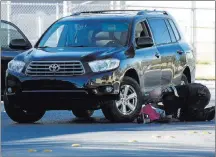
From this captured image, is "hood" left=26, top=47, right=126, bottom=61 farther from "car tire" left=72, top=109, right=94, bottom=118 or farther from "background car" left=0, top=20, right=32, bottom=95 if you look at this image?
"car tire" left=72, top=109, right=94, bottom=118

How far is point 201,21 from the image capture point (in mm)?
45031

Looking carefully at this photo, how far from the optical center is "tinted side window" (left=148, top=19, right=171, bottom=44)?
16.7 metres

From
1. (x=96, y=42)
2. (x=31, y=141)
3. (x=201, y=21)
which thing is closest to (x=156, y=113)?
(x=96, y=42)

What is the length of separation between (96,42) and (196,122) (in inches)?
77.0

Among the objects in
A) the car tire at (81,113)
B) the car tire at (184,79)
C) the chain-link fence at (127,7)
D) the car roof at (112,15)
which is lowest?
the chain-link fence at (127,7)

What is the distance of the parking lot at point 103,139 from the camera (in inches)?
431

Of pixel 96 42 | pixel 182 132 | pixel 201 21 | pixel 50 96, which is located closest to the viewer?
pixel 182 132

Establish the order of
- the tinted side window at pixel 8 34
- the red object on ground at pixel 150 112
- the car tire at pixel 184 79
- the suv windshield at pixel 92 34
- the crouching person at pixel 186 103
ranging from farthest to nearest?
1. the tinted side window at pixel 8 34
2. the car tire at pixel 184 79
3. the suv windshield at pixel 92 34
4. the crouching person at pixel 186 103
5. the red object on ground at pixel 150 112

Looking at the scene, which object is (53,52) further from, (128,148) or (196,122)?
(128,148)

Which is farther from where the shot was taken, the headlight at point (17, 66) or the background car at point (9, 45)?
the background car at point (9, 45)

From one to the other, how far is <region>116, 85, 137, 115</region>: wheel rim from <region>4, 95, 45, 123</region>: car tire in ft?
4.33

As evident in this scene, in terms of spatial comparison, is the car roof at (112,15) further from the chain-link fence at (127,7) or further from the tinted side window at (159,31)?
the chain-link fence at (127,7)

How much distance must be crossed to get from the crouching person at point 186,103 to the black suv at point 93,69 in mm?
444

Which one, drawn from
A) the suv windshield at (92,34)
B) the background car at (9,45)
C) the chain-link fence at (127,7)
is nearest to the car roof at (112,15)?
the suv windshield at (92,34)
